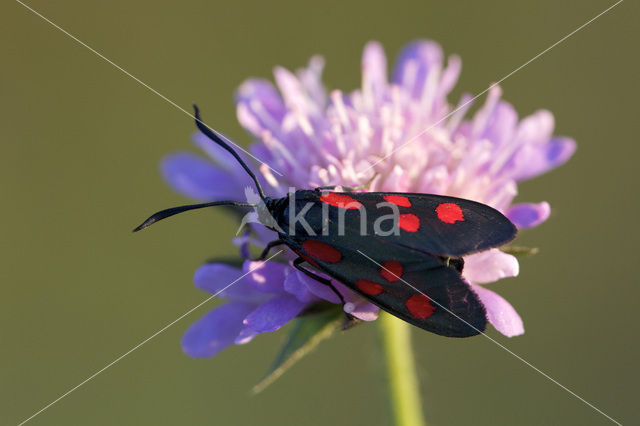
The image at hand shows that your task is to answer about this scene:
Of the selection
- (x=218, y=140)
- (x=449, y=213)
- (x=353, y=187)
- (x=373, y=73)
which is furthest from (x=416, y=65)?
(x=449, y=213)

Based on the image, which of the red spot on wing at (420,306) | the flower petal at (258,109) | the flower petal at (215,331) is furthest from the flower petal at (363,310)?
the flower petal at (258,109)

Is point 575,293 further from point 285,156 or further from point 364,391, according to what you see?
point 285,156

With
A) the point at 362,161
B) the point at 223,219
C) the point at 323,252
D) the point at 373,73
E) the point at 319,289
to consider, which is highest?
the point at 373,73

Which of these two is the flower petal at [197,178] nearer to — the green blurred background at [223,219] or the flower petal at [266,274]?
the flower petal at [266,274]

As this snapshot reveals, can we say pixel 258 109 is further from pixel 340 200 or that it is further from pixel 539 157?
pixel 539 157

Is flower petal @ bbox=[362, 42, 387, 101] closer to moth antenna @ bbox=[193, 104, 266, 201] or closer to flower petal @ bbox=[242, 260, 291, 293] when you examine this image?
moth antenna @ bbox=[193, 104, 266, 201]

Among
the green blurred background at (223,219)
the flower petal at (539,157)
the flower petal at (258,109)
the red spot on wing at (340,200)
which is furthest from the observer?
the green blurred background at (223,219)
